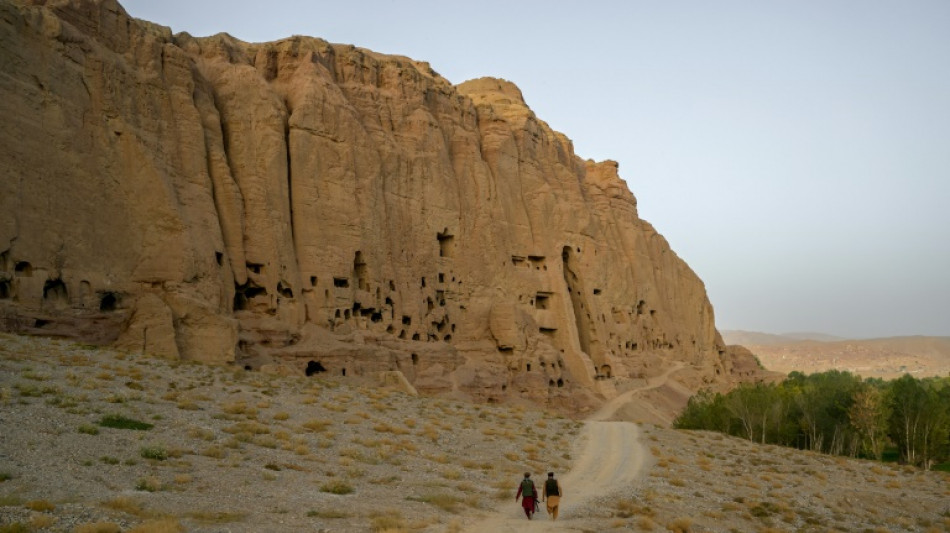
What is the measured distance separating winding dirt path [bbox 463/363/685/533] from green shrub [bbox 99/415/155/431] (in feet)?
31.1

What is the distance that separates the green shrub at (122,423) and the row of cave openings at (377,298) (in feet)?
68.1

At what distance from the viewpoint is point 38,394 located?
20.1 m

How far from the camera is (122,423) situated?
19250mm

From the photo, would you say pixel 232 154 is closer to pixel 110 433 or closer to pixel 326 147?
pixel 326 147

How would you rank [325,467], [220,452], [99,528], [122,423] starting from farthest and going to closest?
1. [325,467]
2. [122,423]
3. [220,452]
4. [99,528]

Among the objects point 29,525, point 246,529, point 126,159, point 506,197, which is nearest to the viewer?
point 29,525

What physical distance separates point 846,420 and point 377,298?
3187 centimetres

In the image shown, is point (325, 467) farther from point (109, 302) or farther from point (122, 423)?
point (109, 302)

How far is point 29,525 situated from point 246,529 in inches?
133

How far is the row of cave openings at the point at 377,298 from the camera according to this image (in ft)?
138

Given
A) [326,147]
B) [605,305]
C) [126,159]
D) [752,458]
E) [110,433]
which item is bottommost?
[752,458]

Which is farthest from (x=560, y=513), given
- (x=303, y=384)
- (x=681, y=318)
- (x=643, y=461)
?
(x=681, y=318)

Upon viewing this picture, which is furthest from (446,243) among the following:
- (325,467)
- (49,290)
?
(325,467)

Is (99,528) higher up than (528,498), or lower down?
higher up
